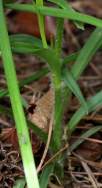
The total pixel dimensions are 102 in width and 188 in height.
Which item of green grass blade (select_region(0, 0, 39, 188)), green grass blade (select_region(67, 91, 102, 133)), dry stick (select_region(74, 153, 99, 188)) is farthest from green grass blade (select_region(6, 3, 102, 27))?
dry stick (select_region(74, 153, 99, 188))

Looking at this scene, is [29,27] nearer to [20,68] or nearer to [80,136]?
[20,68]

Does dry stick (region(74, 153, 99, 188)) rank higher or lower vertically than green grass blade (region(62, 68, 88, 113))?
lower

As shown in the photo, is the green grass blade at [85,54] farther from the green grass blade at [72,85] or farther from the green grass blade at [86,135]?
the green grass blade at [86,135]

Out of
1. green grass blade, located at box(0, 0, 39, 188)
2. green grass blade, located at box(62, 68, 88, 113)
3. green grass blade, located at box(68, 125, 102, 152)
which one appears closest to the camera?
green grass blade, located at box(0, 0, 39, 188)

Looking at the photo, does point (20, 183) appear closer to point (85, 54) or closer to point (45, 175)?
point (45, 175)

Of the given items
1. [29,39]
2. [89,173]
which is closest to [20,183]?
[89,173]

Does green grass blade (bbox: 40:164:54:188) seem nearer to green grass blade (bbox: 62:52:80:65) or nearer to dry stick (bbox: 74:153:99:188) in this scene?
dry stick (bbox: 74:153:99:188)
